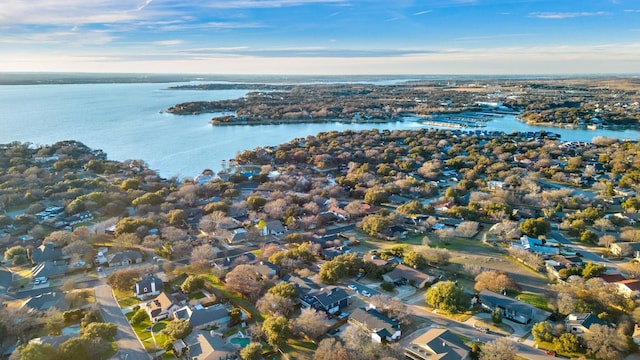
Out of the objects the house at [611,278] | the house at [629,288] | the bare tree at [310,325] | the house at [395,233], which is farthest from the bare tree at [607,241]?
the bare tree at [310,325]

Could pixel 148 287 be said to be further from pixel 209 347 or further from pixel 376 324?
pixel 376 324

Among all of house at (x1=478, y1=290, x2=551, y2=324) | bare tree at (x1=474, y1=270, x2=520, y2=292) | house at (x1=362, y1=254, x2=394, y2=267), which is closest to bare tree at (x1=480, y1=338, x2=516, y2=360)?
house at (x1=478, y1=290, x2=551, y2=324)

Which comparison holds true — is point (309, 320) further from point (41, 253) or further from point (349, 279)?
point (41, 253)

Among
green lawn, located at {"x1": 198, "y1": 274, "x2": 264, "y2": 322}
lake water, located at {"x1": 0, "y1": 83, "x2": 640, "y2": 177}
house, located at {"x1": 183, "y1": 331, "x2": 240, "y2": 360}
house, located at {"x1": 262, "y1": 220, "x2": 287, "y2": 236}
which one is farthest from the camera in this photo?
lake water, located at {"x1": 0, "y1": 83, "x2": 640, "y2": 177}

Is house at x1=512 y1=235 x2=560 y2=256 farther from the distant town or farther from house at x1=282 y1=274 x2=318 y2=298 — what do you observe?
house at x1=282 y1=274 x2=318 y2=298

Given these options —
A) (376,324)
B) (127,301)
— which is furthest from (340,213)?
(127,301)

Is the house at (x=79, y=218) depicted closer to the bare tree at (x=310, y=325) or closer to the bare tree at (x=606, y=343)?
the bare tree at (x=310, y=325)

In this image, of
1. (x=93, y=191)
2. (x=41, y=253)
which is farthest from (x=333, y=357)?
(x=93, y=191)
